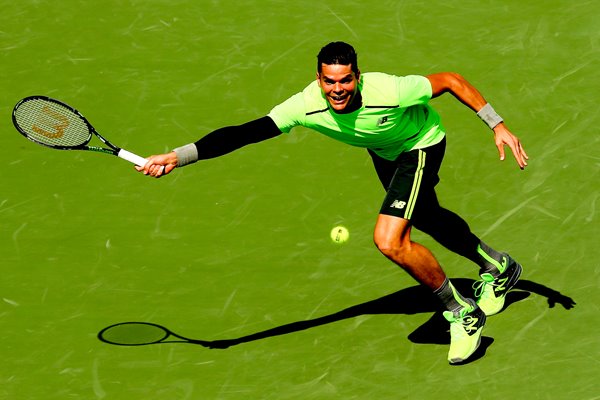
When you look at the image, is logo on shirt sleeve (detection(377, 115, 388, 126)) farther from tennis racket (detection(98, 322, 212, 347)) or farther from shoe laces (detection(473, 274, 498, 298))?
tennis racket (detection(98, 322, 212, 347))

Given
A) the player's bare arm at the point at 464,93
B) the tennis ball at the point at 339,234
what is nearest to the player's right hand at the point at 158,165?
the player's bare arm at the point at 464,93

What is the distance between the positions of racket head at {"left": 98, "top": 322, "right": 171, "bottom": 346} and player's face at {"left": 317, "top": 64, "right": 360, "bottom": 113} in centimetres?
223

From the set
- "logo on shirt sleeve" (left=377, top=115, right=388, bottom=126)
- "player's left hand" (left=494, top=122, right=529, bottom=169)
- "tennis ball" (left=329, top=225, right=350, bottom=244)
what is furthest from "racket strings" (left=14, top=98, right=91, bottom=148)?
"player's left hand" (left=494, top=122, right=529, bottom=169)

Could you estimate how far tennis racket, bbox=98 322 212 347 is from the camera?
10.3 metres

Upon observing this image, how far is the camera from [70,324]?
34.7 feet

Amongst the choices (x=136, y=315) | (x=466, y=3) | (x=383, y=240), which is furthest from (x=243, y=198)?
(x=466, y=3)

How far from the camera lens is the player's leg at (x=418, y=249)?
9.73 m

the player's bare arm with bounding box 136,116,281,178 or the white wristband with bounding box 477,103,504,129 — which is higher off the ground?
the white wristband with bounding box 477,103,504,129

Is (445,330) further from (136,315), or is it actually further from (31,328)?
(31,328)

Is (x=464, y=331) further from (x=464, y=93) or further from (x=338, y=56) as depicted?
(x=338, y=56)

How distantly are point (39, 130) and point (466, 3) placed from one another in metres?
6.35

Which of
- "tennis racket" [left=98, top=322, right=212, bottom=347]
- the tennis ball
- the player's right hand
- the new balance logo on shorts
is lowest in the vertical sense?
"tennis racket" [left=98, top=322, right=212, bottom=347]

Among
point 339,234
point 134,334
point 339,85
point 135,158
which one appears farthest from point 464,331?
point 135,158

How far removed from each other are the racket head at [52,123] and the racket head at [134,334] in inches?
56.2
